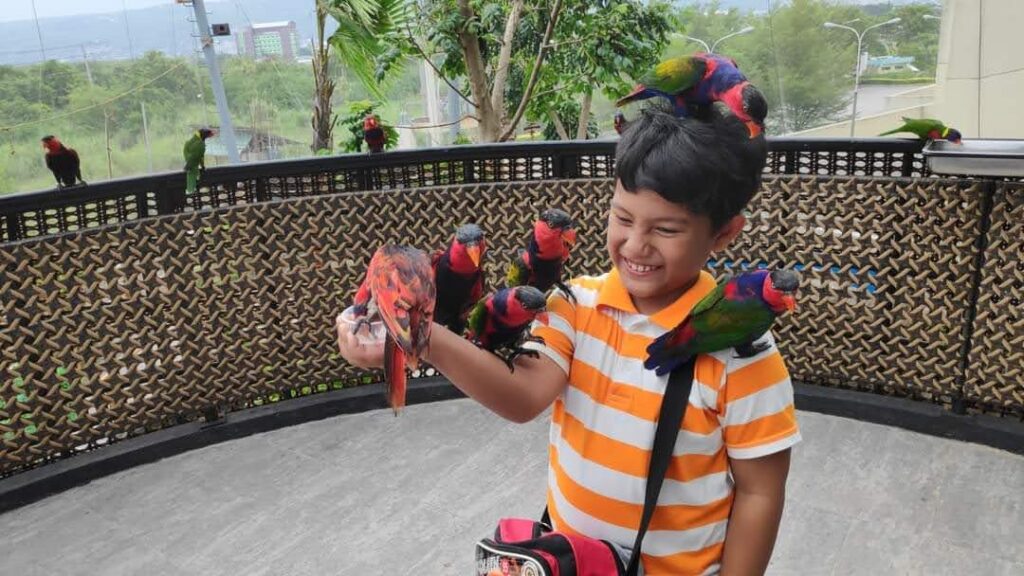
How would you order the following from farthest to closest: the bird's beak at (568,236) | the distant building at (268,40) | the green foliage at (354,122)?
the distant building at (268,40)
the green foliage at (354,122)
the bird's beak at (568,236)

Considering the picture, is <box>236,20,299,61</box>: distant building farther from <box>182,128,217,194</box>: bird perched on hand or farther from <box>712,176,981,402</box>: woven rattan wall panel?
<box>712,176,981,402</box>: woven rattan wall panel

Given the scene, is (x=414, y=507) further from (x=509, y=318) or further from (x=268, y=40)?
(x=268, y=40)

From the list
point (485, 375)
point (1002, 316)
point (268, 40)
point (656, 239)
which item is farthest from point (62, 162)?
point (268, 40)

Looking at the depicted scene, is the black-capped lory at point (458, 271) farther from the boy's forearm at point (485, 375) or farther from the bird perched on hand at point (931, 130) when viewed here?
the bird perched on hand at point (931, 130)

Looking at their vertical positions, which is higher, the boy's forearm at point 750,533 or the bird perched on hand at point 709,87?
the bird perched on hand at point 709,87

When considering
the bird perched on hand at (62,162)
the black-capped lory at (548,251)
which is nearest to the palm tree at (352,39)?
the bird perched on hand at (62,162)

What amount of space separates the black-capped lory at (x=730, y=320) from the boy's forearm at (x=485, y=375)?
0.54 ft

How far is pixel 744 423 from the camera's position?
0.96 metres

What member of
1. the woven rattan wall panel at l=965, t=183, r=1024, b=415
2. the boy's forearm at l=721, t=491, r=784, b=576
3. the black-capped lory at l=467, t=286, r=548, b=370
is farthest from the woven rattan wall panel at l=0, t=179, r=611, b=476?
the boy's forearm at l=721, t=491, r=784, b=576

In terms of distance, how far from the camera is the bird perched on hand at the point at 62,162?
10.1 feet

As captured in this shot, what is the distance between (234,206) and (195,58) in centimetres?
483

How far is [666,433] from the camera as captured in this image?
0.97m

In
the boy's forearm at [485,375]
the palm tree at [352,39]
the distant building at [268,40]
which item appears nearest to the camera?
the boy's forearm at [485,375]

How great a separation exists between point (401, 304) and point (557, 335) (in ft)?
1.08
